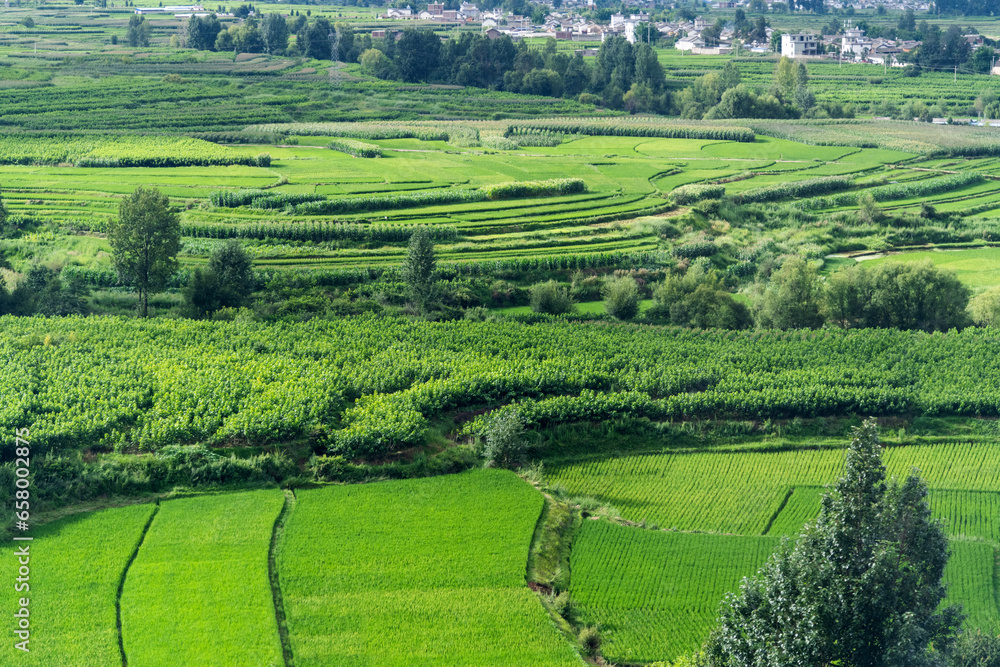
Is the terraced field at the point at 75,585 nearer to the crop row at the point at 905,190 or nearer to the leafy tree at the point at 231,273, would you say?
the leafy tree at the point at 231,273

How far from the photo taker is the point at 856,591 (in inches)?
1064

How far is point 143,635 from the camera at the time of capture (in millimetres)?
31953

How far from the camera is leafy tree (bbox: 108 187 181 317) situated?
66.0m

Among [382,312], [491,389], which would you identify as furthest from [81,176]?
[491,389]

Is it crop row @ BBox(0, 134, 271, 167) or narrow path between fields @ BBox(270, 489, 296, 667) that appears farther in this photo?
crop row @ BBox(0, 134, 271, 167)

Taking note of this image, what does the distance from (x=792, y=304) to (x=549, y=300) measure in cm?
1502

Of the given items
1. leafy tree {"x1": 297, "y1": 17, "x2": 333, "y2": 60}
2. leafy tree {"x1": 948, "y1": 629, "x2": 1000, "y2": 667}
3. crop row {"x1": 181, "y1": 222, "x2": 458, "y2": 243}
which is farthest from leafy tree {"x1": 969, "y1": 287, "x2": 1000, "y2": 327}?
leafy tree {"x1": 297, "y1": 17, "x2": 333, "y2": 60}

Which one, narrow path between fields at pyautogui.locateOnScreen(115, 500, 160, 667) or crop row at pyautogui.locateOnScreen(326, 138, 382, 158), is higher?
crop row at pyautogui.locateOnScreen(326, 138, 382, 158)

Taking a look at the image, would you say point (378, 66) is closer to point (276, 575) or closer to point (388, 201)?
point (388, 201)

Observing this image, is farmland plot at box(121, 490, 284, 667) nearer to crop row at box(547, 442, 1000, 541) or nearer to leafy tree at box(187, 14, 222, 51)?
crop row at box(547, 442, 1000, 541)

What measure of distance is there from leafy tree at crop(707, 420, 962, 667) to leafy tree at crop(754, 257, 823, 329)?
120 ft

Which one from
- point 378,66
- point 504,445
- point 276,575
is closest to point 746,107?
point 378,66

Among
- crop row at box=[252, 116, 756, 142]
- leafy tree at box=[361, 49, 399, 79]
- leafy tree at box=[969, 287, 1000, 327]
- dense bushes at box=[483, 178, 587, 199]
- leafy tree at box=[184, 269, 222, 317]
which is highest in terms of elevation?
leafy tree at box=[361, 49, 399, 79]

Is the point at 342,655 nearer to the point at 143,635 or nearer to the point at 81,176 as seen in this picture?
the point at 143,635
